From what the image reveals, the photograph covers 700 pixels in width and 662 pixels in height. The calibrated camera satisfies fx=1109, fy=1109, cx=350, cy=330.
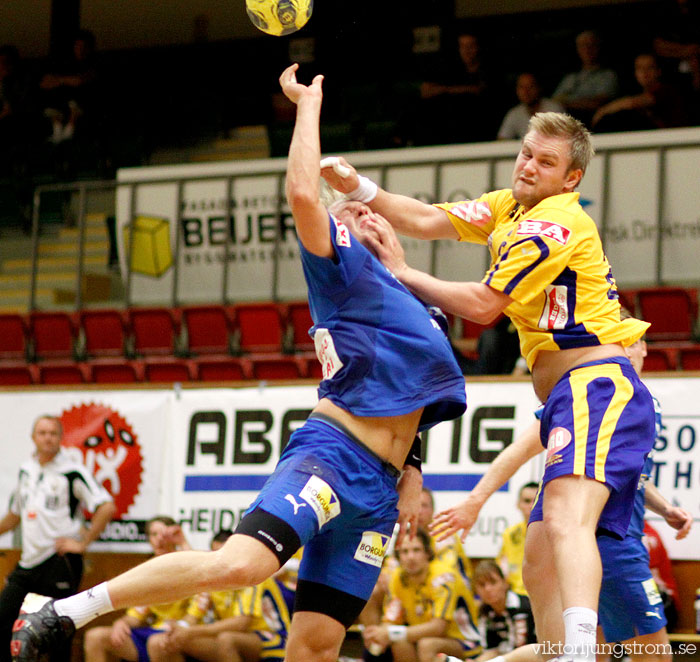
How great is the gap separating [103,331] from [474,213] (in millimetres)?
7245

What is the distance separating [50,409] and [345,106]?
22.7 ft

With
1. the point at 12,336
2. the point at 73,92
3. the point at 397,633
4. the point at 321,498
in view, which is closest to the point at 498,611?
the point at 397,633

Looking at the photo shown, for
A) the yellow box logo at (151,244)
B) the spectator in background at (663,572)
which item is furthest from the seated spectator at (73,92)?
the spectator in background at (663,572)

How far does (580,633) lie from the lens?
3.54 meters

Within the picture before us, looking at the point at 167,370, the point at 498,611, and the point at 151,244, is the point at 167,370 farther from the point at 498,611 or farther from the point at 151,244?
the point at 498,611

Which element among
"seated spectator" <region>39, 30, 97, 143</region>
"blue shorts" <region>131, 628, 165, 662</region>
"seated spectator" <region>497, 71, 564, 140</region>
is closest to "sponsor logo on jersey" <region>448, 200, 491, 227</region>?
"blue shorts" <region>131, 628, 165, 662</region>

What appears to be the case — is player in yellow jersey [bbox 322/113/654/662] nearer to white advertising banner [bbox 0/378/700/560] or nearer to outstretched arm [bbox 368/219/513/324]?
outstretched arm [bbox 368/219/513/324]

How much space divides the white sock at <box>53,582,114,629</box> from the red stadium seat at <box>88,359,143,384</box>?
6.61m

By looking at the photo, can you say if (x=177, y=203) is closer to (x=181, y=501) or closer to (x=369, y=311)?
(x=181, y=501)

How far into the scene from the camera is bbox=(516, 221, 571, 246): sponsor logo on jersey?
3893 mm

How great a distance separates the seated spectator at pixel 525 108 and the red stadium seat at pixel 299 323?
2.71 meters

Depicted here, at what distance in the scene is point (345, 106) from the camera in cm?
1458

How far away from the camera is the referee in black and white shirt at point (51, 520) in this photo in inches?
330

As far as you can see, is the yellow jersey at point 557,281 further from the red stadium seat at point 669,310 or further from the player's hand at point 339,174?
the red stadium seat at point 669,310
